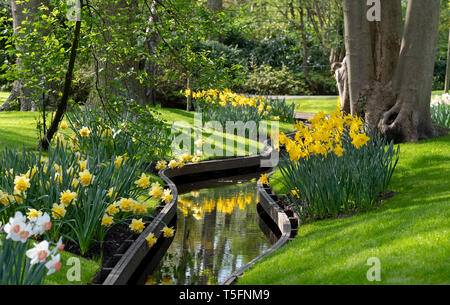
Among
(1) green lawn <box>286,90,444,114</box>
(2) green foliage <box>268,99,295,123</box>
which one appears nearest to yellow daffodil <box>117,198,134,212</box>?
(2) green foliage <box>268,99,295,123</box>

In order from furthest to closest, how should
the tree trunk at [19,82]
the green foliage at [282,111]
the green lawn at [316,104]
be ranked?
the green lawn at [316,104] → the green foliage at [282,111] → the tree trunk at [19,82]

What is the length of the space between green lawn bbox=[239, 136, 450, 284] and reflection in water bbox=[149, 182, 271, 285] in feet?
2.46

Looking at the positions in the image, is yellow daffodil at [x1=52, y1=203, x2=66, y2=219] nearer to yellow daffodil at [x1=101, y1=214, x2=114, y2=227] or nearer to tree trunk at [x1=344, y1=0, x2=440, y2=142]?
yellow daffodil at [x1=101, y1=214, x2=114, y2=227]

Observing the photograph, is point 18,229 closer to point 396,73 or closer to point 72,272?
point 72,272

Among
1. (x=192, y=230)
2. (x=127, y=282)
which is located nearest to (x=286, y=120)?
(x=192, y=230)

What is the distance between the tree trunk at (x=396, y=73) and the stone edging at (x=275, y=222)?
7.72 ft

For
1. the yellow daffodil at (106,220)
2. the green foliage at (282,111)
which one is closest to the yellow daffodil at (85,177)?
the yellow daffodil at (106,220)

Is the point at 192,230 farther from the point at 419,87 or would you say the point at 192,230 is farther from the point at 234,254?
the point at 419,87

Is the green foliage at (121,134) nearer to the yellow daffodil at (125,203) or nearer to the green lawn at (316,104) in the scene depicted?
the yellow daffodil at (125,203)

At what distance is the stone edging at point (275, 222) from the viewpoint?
529cm

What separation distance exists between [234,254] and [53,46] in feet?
11.5

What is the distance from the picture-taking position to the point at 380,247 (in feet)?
16.7

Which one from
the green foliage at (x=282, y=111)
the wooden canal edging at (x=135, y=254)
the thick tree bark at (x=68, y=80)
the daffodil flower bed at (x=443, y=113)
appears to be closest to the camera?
the wooden canal edging at (x=135, y=254)

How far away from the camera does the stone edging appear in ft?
17.4
